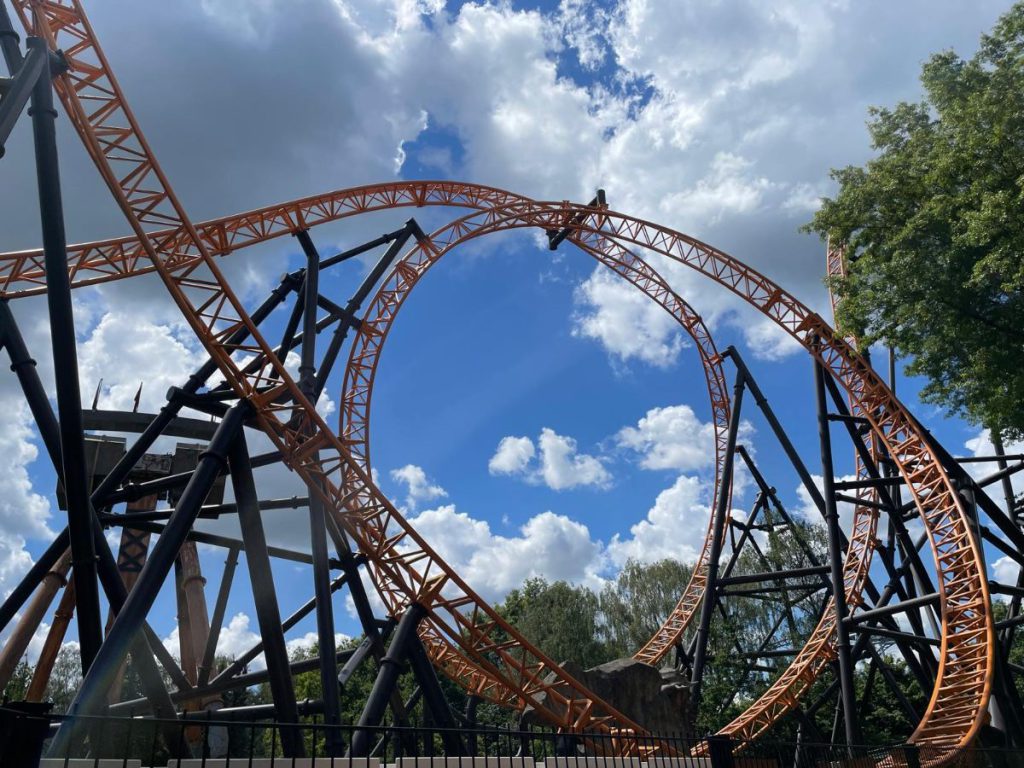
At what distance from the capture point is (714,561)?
17531 mm

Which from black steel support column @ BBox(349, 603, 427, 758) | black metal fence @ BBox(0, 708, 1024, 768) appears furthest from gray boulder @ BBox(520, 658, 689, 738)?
black steel support column @ BBox(349, 603, 427, 758)

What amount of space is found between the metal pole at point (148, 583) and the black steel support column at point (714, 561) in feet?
36.3

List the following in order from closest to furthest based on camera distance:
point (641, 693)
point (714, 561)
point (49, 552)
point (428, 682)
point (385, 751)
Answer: point (385, 751) → point (49, 552) → point (428, 682) → point (641, 693) → point (714, 561)

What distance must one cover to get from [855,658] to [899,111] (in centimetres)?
930

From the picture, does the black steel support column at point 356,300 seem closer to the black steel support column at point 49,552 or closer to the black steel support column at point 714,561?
the black steel support column at point 49,552

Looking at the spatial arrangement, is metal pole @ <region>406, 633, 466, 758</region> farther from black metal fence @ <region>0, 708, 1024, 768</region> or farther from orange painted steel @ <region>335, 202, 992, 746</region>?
orange painted steel @ <region>335, 202, 992, 746</region>

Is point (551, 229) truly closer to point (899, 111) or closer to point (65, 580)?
Result: point (899, 111)

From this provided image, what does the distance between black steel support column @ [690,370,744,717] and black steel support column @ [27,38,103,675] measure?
1215 cm

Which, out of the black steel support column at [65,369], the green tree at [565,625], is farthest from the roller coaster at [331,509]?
the green tree at [565,625]

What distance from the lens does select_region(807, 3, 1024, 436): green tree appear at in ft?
35.8

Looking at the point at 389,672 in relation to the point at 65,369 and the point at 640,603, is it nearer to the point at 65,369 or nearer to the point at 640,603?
the point at 65,369

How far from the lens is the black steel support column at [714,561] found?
16781 millimetres

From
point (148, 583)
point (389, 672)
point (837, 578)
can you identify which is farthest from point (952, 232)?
point (148, 583)

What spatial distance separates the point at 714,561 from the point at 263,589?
11.0 meters
